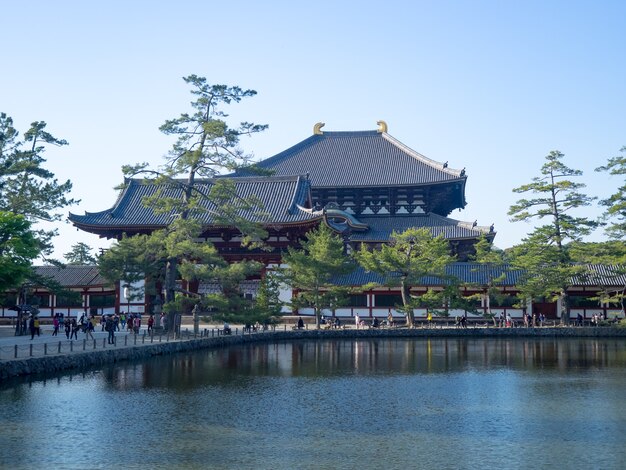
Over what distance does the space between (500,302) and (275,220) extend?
17.9 m

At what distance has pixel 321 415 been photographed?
18656 mm

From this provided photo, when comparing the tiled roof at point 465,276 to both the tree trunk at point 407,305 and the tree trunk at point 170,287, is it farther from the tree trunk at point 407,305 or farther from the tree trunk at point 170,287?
the tree trunk at point 170,287

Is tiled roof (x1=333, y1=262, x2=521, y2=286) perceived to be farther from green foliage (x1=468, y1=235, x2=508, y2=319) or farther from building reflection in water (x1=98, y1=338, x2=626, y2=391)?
building reflection in water (x1=98, y1=338, x2=626, y2=391)

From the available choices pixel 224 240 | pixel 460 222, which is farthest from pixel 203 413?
pixel 460 222

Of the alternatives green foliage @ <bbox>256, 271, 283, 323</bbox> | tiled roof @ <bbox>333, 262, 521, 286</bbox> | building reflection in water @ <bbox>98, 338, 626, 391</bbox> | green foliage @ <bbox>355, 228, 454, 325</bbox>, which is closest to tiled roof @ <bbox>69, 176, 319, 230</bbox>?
green foliage @ <bbox>256, 271, 283, 323</bbox>

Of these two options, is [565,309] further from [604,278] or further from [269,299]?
[269,299]

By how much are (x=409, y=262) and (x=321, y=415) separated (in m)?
29.7

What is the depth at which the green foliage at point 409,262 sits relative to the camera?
154ft

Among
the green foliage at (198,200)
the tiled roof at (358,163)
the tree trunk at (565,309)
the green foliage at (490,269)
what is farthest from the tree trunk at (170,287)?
the tree trunk at (565,309)

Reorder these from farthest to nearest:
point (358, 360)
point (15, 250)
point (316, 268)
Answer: point (316, 268)
point (358, 360)
point (15, 250)

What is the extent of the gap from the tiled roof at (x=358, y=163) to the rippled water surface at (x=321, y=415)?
111ft

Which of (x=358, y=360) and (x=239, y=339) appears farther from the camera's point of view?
(x=239, y=339)

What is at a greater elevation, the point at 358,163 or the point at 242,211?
the point at 358,163

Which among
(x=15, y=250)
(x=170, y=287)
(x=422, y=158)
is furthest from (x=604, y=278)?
(x=15, y=250)
